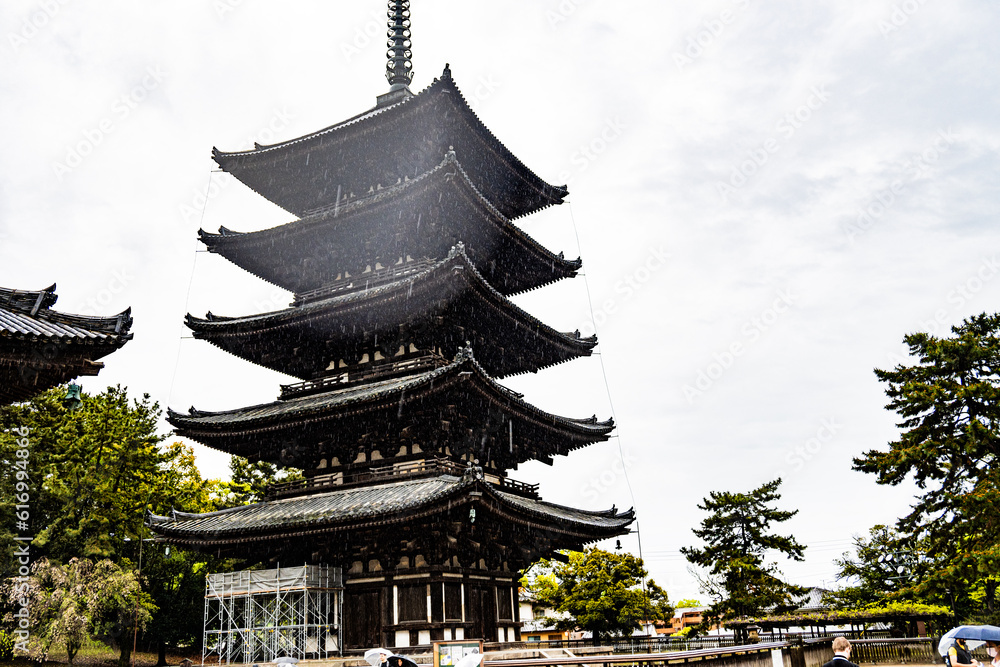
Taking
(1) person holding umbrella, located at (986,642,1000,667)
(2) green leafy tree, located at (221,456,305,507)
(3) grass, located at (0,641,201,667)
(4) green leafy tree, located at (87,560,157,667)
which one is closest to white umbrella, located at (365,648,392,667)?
(1) person holding umbrella, located at (986,642,1000,667)

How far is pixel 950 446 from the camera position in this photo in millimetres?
26422

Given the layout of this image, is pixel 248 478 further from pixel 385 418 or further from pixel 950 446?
pixel 950 446

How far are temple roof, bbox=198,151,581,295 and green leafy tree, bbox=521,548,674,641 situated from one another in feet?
63.0

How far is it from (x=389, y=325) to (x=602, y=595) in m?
22.0

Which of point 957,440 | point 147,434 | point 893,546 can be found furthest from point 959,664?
point 147,434

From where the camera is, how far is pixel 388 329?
2219 cm

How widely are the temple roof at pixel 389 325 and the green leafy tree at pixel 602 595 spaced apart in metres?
17.4

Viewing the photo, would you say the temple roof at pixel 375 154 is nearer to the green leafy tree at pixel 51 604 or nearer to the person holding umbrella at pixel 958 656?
the person holding umbrella at pixel 958 656

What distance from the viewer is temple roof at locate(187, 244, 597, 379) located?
20.6m

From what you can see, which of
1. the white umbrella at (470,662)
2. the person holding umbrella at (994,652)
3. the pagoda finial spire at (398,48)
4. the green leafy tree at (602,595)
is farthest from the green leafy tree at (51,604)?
the person holding umbrella at (994,652)

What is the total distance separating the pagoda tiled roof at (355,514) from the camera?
56.3ft

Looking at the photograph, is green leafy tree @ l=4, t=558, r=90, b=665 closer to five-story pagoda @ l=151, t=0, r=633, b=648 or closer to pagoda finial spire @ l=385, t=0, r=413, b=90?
five-story pagoda @ l=151, t=0, r=633, b=648

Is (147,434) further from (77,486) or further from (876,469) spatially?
(876,469)

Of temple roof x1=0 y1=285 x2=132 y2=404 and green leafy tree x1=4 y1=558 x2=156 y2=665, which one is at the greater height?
temple roof x1=0 y1=285 x2=132 y2=404
